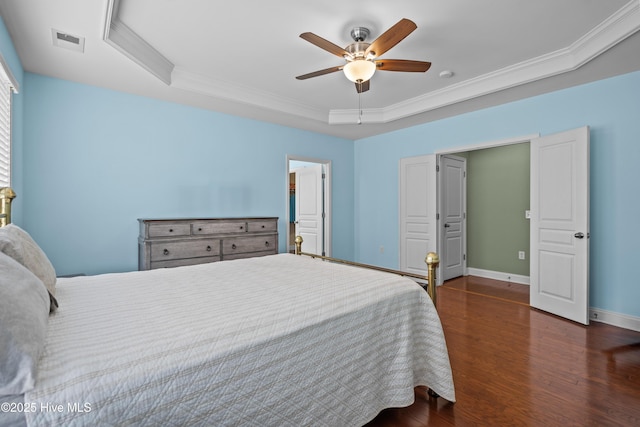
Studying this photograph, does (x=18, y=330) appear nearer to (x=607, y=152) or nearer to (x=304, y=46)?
(x=304, y=46)

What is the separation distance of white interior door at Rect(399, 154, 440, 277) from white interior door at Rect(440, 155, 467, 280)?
244mm

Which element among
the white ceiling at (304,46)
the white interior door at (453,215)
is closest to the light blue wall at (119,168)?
the white ceiling at (304,46)

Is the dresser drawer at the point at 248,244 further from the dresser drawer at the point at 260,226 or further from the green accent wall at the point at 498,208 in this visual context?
the green accent wall at the point at 498,208

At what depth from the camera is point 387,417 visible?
1.74 metres

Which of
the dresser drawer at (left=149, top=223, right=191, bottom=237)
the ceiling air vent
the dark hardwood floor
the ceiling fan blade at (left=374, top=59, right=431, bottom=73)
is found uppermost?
the ceiling air vent

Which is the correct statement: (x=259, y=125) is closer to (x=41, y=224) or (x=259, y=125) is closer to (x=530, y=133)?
(x=41, y=224)

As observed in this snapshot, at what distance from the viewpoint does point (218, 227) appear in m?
3.66

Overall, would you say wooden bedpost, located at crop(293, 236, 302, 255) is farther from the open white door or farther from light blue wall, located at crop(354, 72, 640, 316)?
light blue wall, located at crop(354, 72, 640, 316)

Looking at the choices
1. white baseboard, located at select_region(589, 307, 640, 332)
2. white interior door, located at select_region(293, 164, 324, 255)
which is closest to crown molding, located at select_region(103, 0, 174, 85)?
white interior door, located at select_region(293, 164, 324, 255)

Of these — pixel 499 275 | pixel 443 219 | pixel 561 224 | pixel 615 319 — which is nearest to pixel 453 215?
pixel 443 219

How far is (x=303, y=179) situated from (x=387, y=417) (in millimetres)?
4618

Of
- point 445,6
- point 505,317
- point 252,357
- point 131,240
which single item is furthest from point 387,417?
point 131,240

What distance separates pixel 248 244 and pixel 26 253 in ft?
8.49

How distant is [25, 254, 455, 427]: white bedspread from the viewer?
879mm
